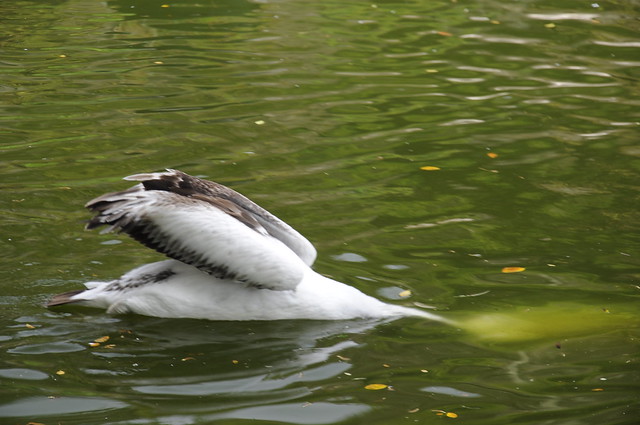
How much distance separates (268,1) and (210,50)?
260cm

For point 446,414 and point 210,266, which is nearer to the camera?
point 446,414

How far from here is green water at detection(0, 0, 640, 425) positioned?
5082 mm

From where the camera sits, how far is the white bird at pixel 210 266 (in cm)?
548

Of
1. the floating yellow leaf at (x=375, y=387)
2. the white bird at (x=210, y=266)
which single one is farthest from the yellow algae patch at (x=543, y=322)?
the floating yellow leaf at (x=375, y=387)

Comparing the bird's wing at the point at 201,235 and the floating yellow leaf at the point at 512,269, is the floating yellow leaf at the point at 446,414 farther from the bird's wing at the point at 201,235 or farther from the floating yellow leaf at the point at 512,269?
the floating yellow leaf at the point at 512,269

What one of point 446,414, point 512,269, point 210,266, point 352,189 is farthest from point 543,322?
point 352,189

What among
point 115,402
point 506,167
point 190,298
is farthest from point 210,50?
point 115,402

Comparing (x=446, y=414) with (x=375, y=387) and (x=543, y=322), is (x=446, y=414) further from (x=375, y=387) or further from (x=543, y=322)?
(x=543, y=322)

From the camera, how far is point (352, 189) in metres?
7.81

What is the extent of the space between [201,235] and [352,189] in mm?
2521

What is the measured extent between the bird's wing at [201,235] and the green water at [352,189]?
38 cm

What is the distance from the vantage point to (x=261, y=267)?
5477 mm

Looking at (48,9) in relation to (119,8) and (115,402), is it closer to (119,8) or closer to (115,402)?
(119,8)

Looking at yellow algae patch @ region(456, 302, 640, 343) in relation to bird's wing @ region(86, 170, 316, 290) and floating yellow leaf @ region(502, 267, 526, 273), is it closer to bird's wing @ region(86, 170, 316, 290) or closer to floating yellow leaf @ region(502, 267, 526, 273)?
floating yellow leaf @ region(502, 267, 526, 273)
